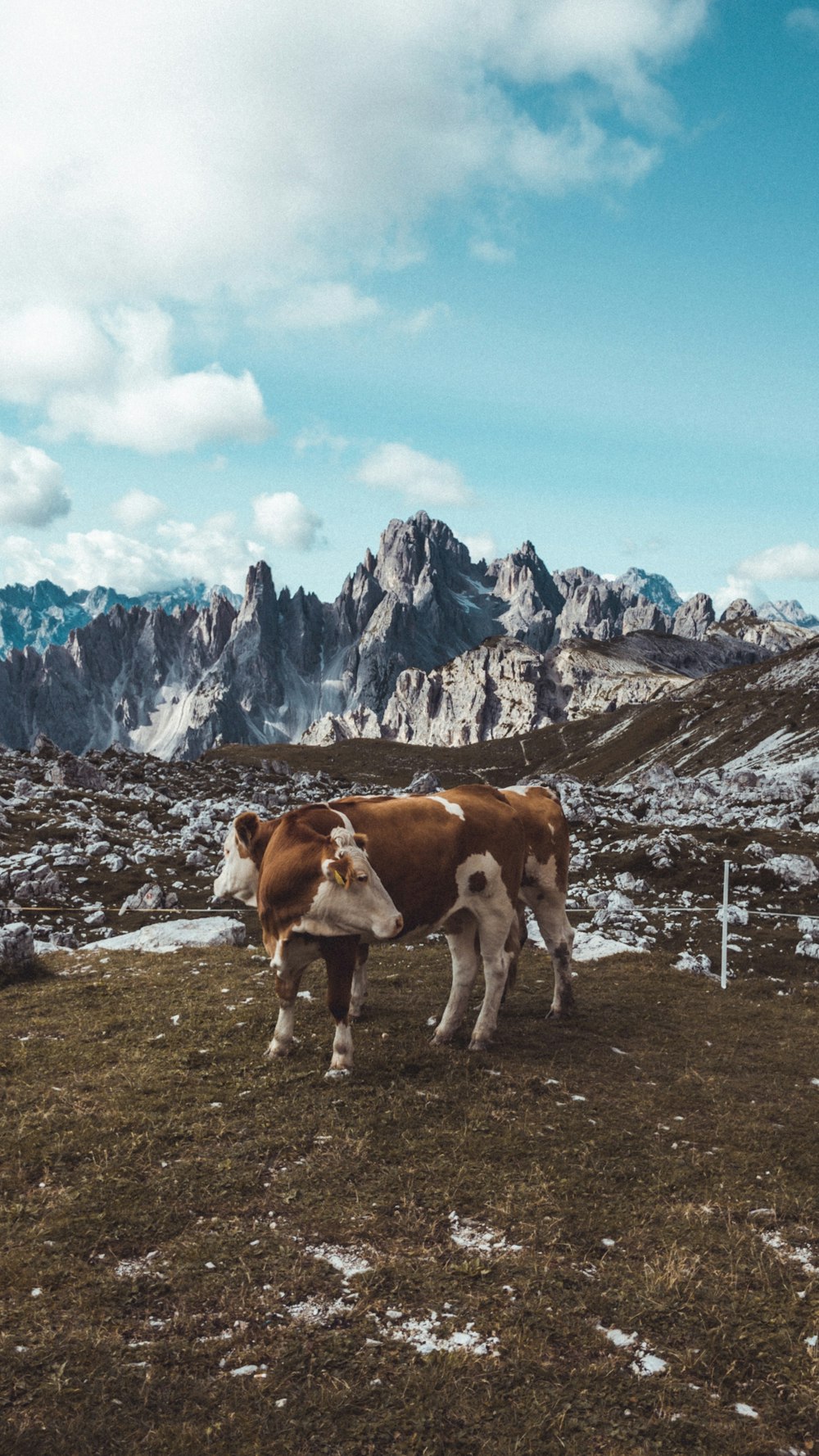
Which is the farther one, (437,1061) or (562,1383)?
(437,1061)

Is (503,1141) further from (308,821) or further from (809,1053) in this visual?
(809,1053)

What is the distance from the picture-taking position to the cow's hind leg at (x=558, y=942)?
1385cm

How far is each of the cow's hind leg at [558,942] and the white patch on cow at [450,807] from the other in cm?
302

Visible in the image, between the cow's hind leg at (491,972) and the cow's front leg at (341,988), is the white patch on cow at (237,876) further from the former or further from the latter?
the cow's hind leg at (491,972)

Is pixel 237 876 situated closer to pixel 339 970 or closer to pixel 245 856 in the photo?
pixel 245 856

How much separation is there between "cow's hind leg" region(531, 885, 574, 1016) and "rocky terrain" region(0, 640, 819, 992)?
5.24 meters

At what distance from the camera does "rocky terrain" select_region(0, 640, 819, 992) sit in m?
24.9

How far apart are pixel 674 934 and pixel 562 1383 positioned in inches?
836

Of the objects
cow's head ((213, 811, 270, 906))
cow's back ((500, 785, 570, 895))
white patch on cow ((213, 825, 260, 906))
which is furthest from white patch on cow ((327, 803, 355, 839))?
cow's back ((500, 785, 570, 895))

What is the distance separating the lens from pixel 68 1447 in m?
4.73

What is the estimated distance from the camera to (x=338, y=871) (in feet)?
33.4

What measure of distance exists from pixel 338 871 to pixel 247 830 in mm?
2358

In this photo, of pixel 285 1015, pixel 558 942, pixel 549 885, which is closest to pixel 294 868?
pixel 285 1015

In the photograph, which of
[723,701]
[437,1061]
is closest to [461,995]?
[437,1061]
